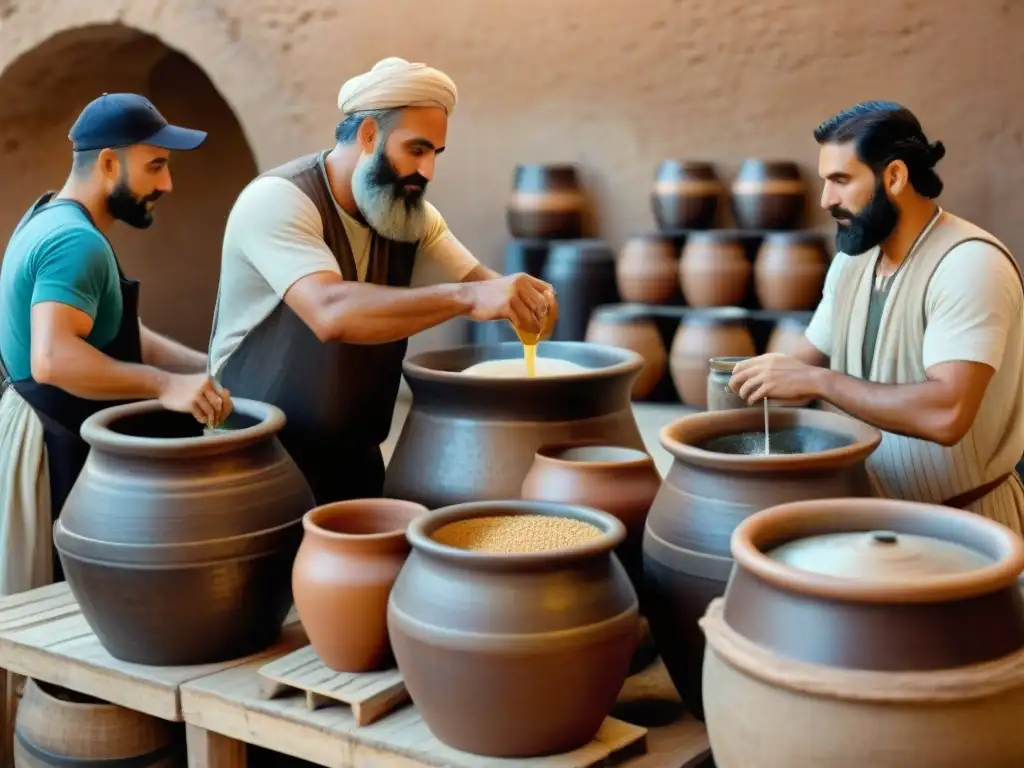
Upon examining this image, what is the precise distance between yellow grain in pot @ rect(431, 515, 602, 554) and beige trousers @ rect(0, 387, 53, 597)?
5.43 ft

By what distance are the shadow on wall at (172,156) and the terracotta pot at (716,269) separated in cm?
408

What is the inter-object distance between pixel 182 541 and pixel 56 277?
100cm

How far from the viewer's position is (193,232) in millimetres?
9336

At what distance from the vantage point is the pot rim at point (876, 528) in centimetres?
155

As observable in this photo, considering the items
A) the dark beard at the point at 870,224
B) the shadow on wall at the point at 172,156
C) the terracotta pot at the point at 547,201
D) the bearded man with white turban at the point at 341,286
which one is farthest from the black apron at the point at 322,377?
the shadow on wall at the point at 172,156

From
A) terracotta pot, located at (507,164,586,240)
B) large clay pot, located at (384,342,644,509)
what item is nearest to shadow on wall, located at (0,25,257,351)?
terracotta pot, located at (507,164,586,240)

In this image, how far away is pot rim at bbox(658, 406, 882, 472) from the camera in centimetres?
205

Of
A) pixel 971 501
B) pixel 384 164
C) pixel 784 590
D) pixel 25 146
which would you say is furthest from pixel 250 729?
pixel 25 146

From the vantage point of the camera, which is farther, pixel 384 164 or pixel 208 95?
pixel 208 95

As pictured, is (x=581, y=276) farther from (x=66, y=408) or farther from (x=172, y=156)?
(x=66, y=408)

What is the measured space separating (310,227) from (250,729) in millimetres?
1184

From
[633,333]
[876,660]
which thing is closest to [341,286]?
[876,660]

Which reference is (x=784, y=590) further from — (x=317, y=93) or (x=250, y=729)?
(x=317, y=93)

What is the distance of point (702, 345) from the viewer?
22.2ft
